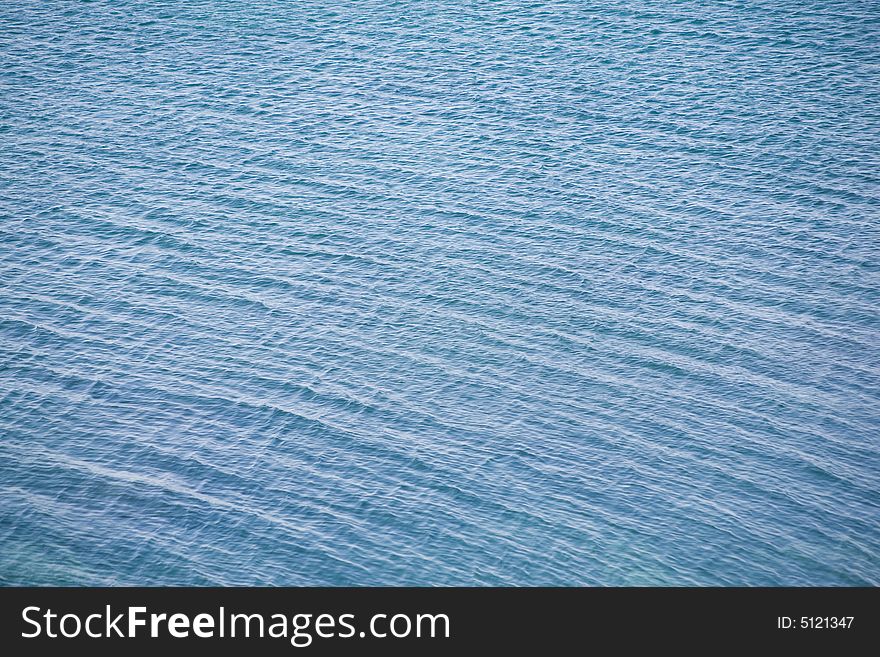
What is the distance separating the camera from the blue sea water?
69562 millimetres

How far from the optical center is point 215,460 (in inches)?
2936

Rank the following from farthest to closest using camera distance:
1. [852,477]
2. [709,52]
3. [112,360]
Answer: [709,52] < [112,360] < [852,477]

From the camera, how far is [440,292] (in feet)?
301

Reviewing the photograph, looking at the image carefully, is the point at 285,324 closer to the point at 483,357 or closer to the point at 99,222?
the point at 483,357

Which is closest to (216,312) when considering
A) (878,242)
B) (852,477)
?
(852,477)

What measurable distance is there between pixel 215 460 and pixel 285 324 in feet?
54.0

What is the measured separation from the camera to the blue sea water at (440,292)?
69562 mm

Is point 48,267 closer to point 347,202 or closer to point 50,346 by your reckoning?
point 50,346

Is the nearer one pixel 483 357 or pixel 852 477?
pixel 852 477

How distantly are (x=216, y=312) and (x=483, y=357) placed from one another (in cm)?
2146

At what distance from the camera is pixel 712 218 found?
100 metres
